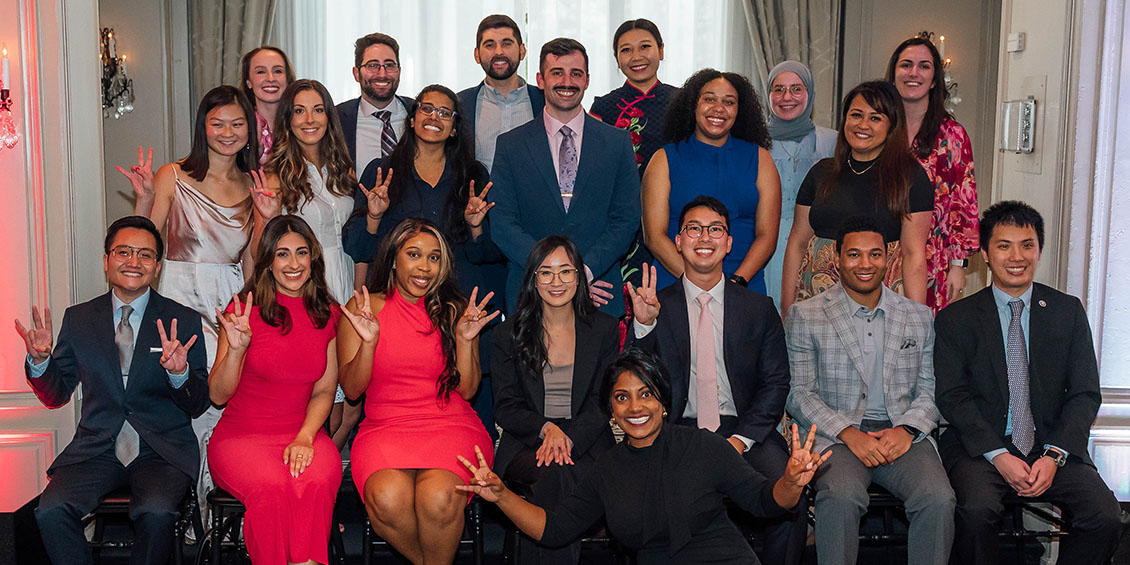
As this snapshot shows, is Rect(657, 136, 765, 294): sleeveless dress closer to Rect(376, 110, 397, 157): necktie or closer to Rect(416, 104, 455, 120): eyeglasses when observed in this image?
Rect(416, 104, 455, 120): eyeglasses

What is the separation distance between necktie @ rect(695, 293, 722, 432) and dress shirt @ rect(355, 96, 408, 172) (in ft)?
5.07

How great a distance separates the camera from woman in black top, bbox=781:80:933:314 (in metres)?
3.67

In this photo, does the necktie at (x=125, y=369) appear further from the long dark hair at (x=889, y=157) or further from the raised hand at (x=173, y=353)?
the long dark hair at (x=889, y=157)

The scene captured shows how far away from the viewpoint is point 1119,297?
3.94 m

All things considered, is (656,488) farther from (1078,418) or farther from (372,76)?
(372,76)

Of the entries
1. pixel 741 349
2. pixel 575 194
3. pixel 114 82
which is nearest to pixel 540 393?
pixel 741 349

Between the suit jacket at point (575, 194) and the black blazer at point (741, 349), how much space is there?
0.46 meters

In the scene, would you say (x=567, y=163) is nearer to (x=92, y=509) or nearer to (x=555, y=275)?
(x=555, y=275)

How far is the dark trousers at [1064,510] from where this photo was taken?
311 cm

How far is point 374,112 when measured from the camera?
4199mm

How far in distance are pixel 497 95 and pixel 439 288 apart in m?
1.15

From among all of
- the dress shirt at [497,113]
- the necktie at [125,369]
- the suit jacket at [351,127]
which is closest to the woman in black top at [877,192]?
the dress shirt at [497,113]

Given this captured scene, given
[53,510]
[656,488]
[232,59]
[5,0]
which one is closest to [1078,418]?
[656,488]

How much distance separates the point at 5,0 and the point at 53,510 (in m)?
1.90
